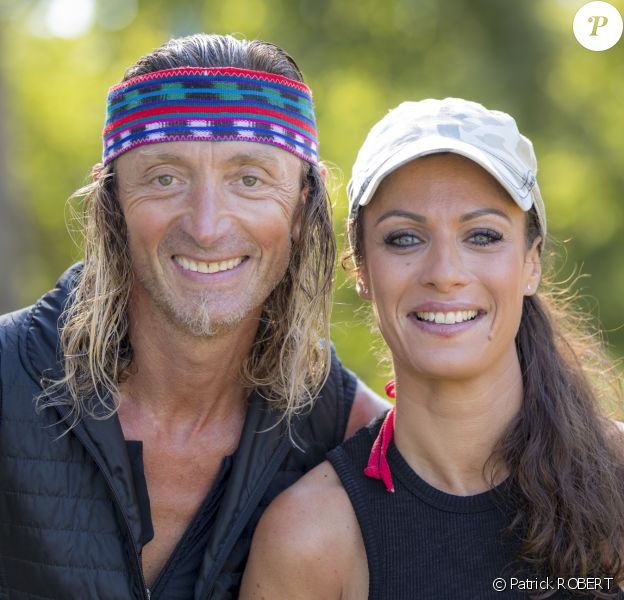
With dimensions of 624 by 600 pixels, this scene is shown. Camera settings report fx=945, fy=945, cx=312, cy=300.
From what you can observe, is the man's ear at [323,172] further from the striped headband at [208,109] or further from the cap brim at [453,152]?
the cap brim at [453,152]

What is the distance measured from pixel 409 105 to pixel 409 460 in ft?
3.51

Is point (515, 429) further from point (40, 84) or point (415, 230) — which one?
point (40, 84)

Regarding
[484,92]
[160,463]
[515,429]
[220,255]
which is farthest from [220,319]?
[484,92]

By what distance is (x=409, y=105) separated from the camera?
2.88m

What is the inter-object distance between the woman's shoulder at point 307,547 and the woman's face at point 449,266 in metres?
0.47

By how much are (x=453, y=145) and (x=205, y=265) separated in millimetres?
888

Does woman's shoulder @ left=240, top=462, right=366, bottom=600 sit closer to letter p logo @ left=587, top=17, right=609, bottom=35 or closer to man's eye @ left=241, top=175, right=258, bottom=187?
man's eye @ left=241, top=175, right=258, bottom=187

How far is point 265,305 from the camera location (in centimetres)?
329

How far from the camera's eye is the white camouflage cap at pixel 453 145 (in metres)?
2.62

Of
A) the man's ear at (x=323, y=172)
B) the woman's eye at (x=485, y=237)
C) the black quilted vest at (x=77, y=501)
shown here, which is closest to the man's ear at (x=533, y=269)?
the woman's eye at (x=485, y=237)

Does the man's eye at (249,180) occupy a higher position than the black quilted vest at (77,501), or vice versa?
the man's eye at (249,180)

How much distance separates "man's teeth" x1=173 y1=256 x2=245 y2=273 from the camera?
3002 millimetres

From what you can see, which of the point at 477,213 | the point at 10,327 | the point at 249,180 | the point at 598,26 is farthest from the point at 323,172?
the point at 598,26

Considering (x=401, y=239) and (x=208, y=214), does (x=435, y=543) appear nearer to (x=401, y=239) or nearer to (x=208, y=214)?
(x=401, y=239)
